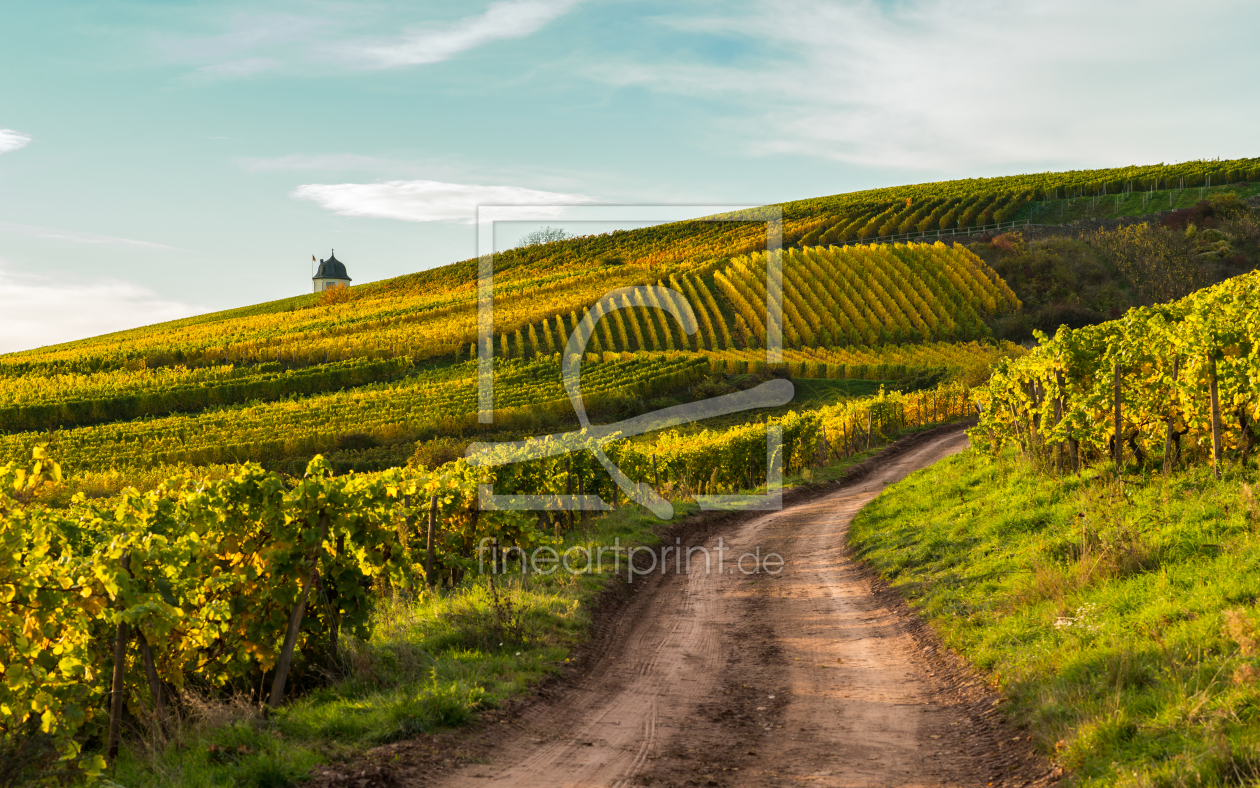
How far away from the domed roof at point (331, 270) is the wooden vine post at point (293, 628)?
15823 cm

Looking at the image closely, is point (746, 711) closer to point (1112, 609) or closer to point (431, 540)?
point (1112, 609)

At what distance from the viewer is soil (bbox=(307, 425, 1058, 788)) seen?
20.6ft

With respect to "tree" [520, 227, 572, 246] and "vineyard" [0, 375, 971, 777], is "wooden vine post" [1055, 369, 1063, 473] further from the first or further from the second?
"tree" [520, 227, 572, 246]

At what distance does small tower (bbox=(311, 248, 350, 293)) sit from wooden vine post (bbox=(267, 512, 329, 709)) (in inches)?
6090

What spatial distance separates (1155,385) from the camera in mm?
12492

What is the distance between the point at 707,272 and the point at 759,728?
3106 inches

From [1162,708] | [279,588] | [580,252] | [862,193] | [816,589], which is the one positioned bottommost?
[816,589]

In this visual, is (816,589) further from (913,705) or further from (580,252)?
(580,252)

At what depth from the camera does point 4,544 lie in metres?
5.57

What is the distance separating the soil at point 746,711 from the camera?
6.29 metres

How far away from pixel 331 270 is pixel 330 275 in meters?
1.26

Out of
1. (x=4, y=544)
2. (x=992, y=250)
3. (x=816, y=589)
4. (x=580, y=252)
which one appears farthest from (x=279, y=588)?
(x=580, y=252)
